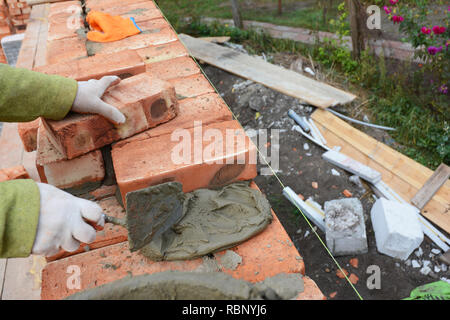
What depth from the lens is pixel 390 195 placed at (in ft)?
13.0

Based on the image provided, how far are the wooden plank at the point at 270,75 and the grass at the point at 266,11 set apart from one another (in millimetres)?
1841

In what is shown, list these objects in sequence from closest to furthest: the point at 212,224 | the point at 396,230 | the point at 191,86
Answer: the point at 212,224, the point at 191,86, the point at 396,230

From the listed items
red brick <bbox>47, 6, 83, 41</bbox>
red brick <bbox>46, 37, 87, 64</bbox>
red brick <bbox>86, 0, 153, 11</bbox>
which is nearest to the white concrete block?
red brick <bbox>46, 37, 87, 64</bbox>

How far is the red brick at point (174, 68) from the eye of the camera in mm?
2903

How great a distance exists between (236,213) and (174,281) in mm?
666

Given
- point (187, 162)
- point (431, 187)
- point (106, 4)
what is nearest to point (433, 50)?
point (431, 187)

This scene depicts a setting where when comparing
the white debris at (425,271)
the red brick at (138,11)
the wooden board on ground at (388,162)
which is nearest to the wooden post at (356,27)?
the wooden board on ground at (388,162)

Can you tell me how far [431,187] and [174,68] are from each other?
285 centimetres

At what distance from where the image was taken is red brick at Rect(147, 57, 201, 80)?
2.90 m

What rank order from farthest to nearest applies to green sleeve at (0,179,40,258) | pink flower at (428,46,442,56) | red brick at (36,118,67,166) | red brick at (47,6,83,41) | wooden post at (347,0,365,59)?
1. wooden post at (347,0,365,59)
2. pink flower at (428,46,442,56)
3. red brick at (47,6,83,41)
4. red brick at (36,118,67,166)
5. green sleeve at (0,179,40,258)

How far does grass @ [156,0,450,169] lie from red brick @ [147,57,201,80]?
9.27ft

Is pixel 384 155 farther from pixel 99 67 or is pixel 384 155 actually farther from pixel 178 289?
pixel 178 289

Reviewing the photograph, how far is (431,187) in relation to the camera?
3.87 meters

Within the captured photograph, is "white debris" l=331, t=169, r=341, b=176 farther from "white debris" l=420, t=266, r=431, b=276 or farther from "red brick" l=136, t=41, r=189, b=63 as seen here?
"red brick" l=136, t=41, r=189, b=63
